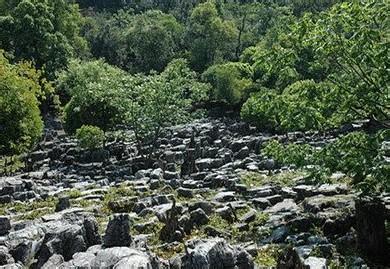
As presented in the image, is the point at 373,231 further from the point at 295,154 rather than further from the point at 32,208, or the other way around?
the point at 32,208

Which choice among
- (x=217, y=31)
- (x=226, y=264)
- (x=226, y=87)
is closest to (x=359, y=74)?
(x=226, y=264)

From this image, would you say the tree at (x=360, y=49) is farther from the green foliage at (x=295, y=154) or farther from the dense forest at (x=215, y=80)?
the green foliage at (x=295, y=154)

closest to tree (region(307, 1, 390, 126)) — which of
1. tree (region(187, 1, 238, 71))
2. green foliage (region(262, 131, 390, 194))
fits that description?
green foliage (region(262, 131, 390, 194))

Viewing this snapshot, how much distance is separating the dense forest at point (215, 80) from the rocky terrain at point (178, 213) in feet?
5.50

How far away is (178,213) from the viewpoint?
20.4m

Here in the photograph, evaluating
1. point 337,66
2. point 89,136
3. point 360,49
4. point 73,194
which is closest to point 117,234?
point 360,49

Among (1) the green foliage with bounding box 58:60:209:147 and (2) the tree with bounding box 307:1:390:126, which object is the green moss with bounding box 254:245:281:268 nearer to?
(2) the tree with bounding box 307:1:390:126

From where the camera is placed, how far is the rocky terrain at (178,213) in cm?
1348

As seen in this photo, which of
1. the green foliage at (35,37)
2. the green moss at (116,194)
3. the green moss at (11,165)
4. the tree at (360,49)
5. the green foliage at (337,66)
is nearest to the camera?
the tree at (360,49)

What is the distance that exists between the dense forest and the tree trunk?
0.55m

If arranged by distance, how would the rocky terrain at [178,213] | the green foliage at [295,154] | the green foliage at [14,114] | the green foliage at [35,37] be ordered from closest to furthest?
the rocky terrain at [178,213] < the green foliage at [295,154] < the green foliage at [14,114] < the green foliage at [35,37]

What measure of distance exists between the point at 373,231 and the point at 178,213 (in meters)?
7.35

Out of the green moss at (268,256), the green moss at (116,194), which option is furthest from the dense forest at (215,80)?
the green moss at (116,194)

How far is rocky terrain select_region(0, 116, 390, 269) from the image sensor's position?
13477 millimetres
